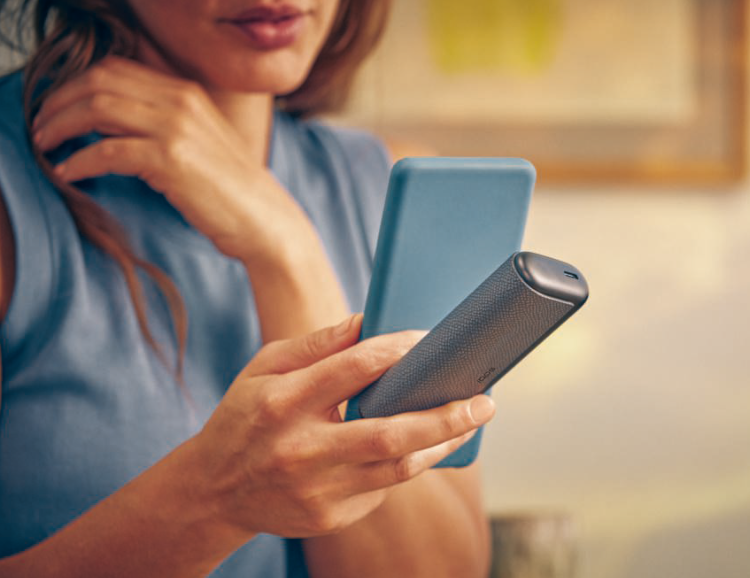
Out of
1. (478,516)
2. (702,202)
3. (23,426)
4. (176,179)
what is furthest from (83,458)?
(702,202)

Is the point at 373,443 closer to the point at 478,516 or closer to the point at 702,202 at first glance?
the point at 478,516

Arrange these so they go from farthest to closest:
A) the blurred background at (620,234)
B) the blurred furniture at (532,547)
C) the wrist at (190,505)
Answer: the blurred background at (620,234) → the blurred furniture at (532,547) → the wrist at (190,505)

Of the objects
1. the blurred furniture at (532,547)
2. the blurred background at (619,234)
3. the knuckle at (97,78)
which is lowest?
the blurred furniture at (532,547)

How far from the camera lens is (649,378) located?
139 cm

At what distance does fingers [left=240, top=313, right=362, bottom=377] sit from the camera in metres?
0.43

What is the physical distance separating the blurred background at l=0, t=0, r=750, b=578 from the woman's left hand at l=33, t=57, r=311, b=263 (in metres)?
0.71

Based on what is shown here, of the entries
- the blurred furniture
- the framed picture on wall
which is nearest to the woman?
the blurred furniture

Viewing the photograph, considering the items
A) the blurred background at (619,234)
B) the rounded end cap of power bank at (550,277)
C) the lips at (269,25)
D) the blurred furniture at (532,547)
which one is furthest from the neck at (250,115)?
the blurred furniture at (532,547)

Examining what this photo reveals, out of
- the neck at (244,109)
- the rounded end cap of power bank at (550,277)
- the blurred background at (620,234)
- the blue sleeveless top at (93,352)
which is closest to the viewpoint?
the rounded end cap of power bank at (550,277)

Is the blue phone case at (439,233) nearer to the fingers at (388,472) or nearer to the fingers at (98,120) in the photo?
the fingers at (388,472)

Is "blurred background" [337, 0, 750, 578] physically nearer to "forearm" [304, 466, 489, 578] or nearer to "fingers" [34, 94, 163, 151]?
"forearm" [304, 466, 489, 578]

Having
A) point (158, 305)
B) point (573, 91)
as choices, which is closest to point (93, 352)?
point (158, 305)

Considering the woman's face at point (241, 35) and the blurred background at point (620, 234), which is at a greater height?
the woman's face at point (241, 35)

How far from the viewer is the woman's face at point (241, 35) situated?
1.94ft
